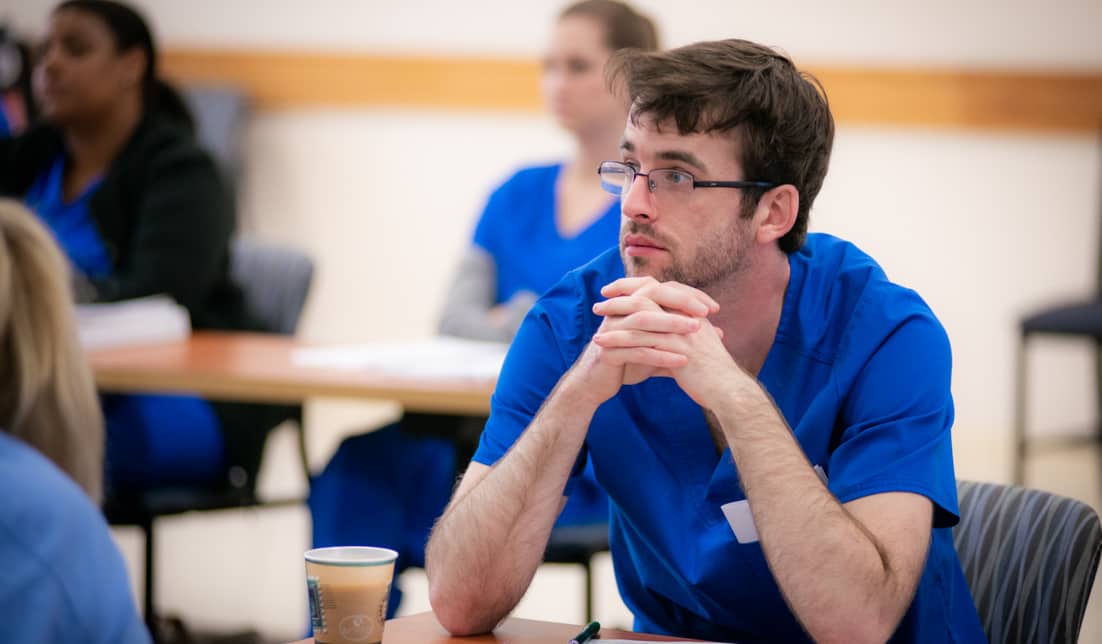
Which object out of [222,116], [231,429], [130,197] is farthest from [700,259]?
[222,116]

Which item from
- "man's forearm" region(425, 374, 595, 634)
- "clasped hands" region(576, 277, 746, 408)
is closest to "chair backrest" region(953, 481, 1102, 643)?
"clasped hands" region(576, 277, 746, 408)

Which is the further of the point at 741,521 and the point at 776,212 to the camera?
the point at 776,212

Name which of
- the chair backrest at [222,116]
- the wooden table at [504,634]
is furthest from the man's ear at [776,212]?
the chair backrest at [222,116]

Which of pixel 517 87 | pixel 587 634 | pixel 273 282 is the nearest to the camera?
pixel 587 634

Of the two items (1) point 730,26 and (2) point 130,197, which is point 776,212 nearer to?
(2) point 130,197

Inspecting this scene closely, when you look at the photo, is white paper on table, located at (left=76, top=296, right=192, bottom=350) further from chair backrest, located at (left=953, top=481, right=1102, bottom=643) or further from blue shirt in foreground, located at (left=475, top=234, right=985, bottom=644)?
chair backrest, located at (left=953, top=481, right=1102, bottom=643)

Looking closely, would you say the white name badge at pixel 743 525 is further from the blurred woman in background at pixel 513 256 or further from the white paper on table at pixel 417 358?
the blurred woman in background at pixel 513 256

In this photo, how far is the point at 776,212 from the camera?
1.69 m

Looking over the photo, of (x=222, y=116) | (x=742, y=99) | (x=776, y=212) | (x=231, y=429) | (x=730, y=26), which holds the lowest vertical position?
(x=231, y=429)

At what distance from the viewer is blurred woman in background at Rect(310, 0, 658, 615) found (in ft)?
9.01

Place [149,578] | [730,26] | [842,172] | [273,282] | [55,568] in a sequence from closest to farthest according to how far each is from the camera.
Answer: [55,568] < [149,578] < [273,282] < [842,172] < [730,26]

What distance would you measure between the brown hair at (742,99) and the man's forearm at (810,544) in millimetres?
Result: 340

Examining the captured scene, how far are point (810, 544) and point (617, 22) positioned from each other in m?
1.91

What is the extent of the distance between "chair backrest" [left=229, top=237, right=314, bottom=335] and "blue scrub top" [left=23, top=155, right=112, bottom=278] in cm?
31
